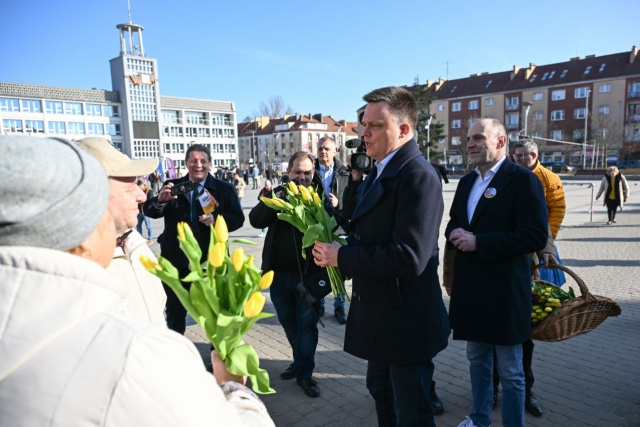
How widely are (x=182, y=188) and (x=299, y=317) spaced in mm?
1598

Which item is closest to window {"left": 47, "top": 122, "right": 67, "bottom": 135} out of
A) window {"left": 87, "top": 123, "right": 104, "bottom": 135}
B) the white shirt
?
window {"left": 87, "top": 123, "right": 104, "bottom": 135}

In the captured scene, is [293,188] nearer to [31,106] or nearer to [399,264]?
[399,264]

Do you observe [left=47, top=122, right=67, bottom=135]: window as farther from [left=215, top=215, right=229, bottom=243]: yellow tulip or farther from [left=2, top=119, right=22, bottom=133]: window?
[left=215, top=215, right=229, bottom=243]: yellow tulip

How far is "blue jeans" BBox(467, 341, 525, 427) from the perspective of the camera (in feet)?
Answer: 9.24

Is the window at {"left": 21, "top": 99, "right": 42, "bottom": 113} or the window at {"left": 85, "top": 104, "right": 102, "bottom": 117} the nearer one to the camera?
the window at {"left": 21, "top": 99, "right": 42, "bottom": 113}

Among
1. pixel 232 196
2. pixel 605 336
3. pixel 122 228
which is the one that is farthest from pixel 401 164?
pixel 605 336

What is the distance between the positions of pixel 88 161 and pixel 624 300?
727 centimetres

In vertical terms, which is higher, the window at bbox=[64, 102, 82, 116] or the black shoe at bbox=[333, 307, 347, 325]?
the window at bbox=[64, 102, 82, 116]

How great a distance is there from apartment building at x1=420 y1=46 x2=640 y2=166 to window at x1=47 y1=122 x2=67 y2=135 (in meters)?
58.8

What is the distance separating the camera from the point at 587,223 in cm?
1366

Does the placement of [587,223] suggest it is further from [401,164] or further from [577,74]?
[577,74]

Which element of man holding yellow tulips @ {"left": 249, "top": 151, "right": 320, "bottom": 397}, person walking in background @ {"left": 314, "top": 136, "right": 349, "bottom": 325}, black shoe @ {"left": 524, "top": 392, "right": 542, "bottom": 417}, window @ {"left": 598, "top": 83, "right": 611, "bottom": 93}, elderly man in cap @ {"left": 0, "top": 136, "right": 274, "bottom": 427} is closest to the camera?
elderly man in cap @ {"left": 0, "top": 136, "right": 274, "bottom": 427}

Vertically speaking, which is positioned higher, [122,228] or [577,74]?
[577,74]

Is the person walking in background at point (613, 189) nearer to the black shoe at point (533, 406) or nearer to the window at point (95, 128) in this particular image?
the black shoe at point (533, 406)
